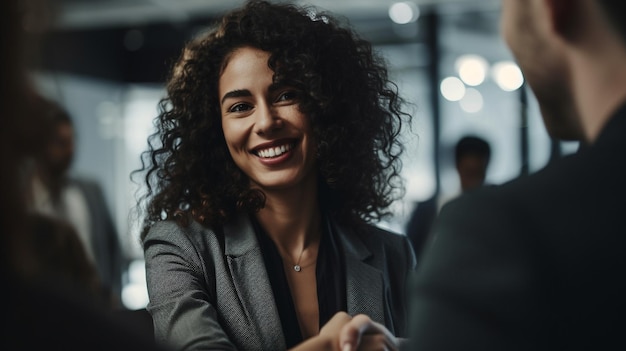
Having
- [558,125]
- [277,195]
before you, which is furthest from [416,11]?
[558,125]

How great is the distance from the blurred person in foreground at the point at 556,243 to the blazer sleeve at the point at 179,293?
780 mm

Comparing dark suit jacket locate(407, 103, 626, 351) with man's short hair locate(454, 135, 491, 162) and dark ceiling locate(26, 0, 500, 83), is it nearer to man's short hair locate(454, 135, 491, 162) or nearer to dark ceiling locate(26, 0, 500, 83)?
man's short hair locate(454, 135, 491, 162)

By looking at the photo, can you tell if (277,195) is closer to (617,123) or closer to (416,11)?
(617,123)

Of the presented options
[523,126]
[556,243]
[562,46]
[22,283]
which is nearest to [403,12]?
[523,126]

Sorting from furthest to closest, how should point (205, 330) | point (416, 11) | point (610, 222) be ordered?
1. point (416, 11)
2. point (205, 330)
3. point (610, 222)

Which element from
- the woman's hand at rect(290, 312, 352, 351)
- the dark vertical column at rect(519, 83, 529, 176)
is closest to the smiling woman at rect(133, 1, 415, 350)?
the woman's hand at rect(290, 312, 352, 351)

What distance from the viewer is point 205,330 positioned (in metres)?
1.55

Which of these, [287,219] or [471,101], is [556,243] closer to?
[287,219]

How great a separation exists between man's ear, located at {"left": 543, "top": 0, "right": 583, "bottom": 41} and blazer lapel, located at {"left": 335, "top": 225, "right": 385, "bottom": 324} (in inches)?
39.9

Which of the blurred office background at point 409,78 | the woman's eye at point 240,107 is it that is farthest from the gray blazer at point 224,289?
the blurred office background at point 409,78

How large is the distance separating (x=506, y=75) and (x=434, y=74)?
0.77m

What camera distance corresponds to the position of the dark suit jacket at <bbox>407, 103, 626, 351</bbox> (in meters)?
0.77

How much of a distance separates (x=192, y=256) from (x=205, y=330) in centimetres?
20

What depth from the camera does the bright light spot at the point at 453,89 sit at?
338 inches
